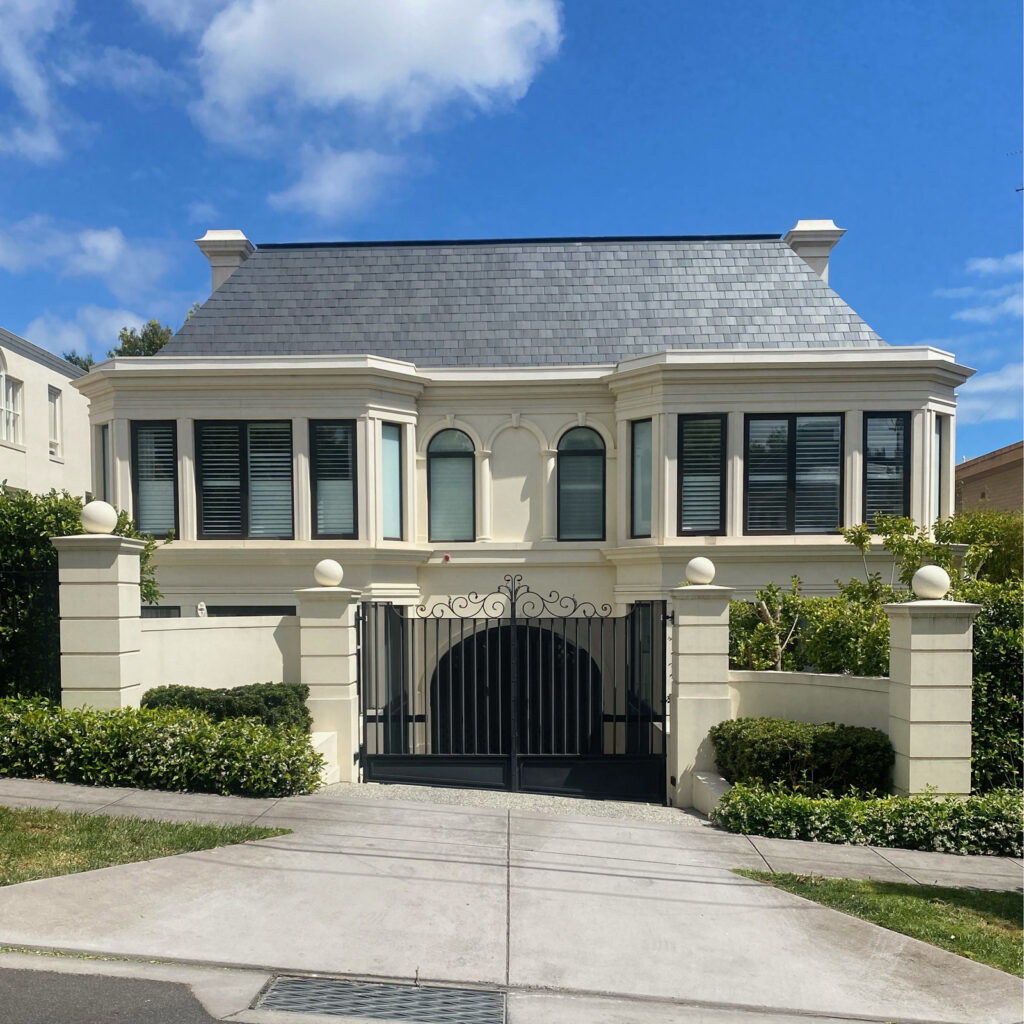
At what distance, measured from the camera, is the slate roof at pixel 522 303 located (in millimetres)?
16547

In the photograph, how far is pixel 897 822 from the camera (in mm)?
7973

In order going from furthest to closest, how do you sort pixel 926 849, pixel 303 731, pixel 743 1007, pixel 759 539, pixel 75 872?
1. pixel 759 539
2. pixel 303 731
3. pixel 926 849
4. pixel 75 872
5. pixel 743 1007

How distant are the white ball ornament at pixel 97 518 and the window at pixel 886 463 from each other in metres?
11.9

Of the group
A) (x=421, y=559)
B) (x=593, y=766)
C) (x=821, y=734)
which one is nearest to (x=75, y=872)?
(x=593, y=766)

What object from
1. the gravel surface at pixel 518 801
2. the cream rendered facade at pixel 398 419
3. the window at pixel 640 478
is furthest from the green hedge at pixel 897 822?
the window at pixel 640 478

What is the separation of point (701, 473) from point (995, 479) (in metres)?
21.3

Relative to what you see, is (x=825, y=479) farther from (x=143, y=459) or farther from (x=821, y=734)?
(x=143, y=459)

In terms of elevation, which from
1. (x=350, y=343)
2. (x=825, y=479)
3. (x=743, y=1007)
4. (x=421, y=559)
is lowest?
(x=743, y=1007)

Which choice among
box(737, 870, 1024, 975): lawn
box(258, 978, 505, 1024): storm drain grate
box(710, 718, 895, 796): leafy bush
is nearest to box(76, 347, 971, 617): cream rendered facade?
box(710, 718, 895, 796): leafy bush

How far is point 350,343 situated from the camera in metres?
16.6

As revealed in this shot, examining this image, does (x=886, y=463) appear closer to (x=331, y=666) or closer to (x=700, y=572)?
(x=700, y=572)

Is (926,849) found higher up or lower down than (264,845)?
lower down

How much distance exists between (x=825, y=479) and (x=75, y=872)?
12.8 metres

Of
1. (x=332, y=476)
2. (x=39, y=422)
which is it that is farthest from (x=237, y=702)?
(x=39, y=422)
